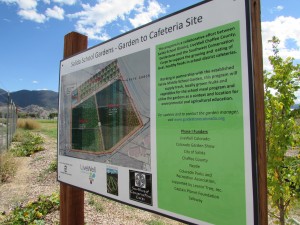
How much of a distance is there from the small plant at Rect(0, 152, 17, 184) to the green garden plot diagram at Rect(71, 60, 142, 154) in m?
6.05

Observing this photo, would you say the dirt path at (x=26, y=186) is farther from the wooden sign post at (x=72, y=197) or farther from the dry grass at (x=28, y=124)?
the dry grass at (x=28, y=124)

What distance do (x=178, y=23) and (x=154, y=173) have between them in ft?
3.15

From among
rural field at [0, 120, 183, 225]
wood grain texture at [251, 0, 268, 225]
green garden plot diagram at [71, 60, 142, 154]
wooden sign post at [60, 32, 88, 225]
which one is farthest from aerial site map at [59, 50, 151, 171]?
rural field at [0, 120, 183, 225]

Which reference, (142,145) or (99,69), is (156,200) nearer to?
(142,145)

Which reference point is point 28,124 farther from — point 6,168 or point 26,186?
point 26,186

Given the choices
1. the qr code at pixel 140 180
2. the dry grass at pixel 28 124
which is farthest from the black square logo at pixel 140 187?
the dry grass at pixel 28 124

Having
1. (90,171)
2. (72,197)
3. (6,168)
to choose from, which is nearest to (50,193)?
(6,168)

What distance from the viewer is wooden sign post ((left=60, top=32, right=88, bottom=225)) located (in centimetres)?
292

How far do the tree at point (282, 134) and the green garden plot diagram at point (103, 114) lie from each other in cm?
165

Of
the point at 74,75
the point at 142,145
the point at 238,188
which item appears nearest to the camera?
the point at 238,188

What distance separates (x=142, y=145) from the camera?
196cm

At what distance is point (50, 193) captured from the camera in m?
A: 6.02

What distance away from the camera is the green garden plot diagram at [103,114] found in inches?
85.3

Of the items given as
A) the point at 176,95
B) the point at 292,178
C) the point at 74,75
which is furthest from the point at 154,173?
the point at 292,178
